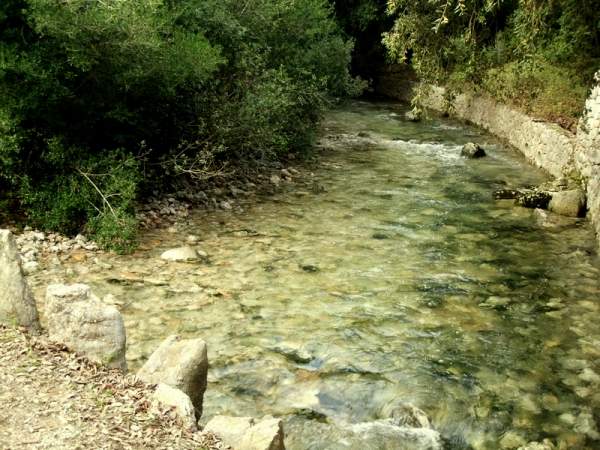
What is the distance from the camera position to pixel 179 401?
4.97 metres

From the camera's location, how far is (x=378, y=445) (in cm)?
573

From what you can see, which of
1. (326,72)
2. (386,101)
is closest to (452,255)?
(326,72)

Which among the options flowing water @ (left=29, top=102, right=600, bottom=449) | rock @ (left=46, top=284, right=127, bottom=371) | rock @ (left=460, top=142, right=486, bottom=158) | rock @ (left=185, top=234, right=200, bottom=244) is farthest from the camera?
rock @ (left=460, top=142, right=486, bottom=158)

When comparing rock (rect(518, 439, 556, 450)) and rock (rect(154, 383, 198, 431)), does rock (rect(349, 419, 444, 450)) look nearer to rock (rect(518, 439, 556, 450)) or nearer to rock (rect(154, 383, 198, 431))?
rock (rect(518, 439, 556, 450))

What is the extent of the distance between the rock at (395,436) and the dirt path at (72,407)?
171cm

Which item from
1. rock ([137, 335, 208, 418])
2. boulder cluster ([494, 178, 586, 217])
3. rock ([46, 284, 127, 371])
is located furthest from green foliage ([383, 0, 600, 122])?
rock ([46, 284, 127, 371])

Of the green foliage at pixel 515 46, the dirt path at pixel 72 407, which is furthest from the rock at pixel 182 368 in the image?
the green foliage at pixel 515 46

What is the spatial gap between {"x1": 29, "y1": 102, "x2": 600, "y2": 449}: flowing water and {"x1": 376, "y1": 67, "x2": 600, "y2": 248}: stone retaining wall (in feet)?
5.46

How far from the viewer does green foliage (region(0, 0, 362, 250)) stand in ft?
29.6

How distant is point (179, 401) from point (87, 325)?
1225 millimetres

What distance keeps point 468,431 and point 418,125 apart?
19731 mm

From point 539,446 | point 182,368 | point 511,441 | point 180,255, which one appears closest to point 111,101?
point 180,255

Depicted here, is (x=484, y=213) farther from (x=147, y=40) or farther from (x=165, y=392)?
(x=165, y=392)

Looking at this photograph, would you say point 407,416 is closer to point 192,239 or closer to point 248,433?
point 248,433
